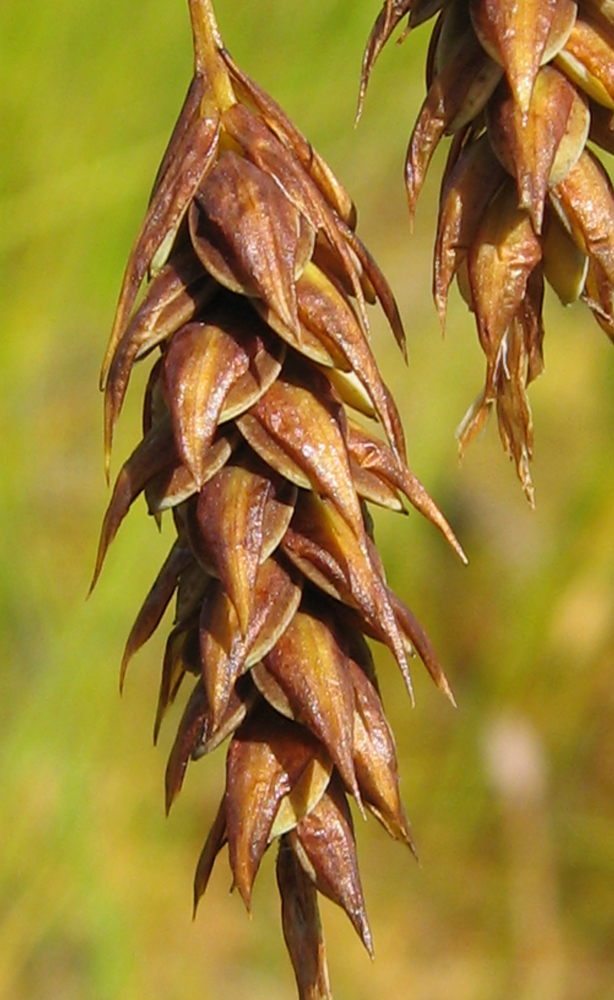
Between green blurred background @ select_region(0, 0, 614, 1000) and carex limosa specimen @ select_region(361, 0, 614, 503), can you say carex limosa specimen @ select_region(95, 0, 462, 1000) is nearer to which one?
carex limosa specimen @ select_region(361, 0, 614, 503)

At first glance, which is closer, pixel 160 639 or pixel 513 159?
pixel 513 159

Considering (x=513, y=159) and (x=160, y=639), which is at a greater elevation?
(x=513, y=159)

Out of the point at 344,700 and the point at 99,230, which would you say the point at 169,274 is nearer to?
the point at 344,700

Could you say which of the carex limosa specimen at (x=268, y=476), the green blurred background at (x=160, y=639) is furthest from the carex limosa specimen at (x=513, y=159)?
the green blurred background at (x=160, y=639)

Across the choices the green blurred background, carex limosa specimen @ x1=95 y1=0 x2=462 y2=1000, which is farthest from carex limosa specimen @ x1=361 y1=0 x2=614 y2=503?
the green blurred background

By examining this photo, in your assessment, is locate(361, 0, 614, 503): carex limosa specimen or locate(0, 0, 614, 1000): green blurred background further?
locate(0, 0, 614, 1000): green blurred background

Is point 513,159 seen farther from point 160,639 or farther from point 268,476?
point 160,639

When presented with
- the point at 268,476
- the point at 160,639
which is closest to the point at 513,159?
the point at 268,476

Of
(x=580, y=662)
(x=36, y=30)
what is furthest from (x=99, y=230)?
(x=580, y=662)
